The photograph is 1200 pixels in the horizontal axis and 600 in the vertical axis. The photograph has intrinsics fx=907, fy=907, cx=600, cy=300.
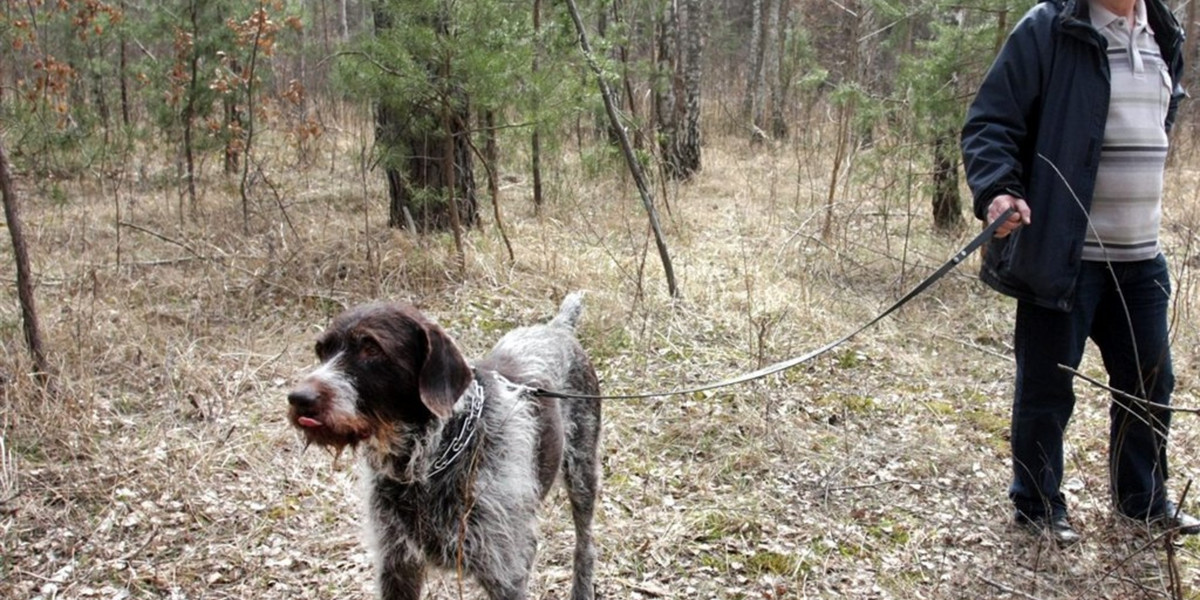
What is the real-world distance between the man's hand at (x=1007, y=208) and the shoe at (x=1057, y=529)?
4.16ft

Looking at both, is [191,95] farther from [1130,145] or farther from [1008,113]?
[1130,145]

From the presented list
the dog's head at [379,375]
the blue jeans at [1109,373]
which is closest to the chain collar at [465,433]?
the dog's head at [379,375]

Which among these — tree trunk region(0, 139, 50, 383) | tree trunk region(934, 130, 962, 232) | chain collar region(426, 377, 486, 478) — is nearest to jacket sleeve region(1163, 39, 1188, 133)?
chain collar region(426, 377, 486, 478)

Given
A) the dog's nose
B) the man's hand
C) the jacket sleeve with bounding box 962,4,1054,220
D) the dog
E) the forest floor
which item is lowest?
the forest floor

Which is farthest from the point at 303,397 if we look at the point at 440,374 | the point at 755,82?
the point at 755,82

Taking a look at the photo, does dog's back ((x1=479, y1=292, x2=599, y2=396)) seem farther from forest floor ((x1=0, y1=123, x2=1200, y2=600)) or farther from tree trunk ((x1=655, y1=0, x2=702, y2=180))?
tree trunk ((x1=655, y1=0, x2=702, y2=180))

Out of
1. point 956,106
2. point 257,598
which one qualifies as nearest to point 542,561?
point 257,598

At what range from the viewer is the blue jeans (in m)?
3.48

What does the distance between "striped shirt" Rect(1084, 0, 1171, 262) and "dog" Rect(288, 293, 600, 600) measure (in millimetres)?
2216

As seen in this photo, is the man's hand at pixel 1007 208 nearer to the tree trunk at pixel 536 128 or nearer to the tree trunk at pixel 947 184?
the tree trunk at pixel 536 128

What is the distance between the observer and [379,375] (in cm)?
267

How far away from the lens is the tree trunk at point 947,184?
24.7 ft

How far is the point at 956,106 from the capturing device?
7336 mm

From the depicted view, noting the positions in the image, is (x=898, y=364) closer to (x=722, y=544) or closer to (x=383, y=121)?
(x=722, y=544)
